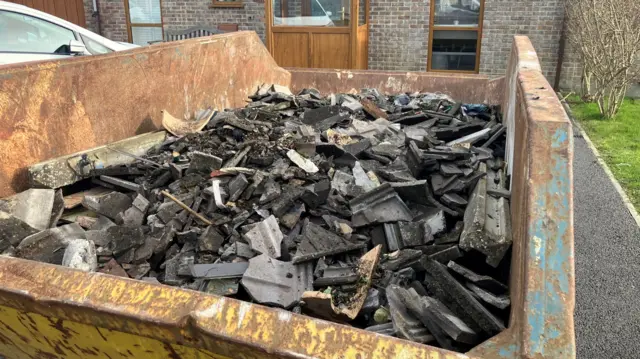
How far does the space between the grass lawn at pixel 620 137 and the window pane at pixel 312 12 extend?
183 inches

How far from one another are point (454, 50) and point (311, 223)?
8.47 metres

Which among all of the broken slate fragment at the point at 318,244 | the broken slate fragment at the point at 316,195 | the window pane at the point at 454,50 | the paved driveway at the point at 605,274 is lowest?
the paved driveway at the point at 605,274

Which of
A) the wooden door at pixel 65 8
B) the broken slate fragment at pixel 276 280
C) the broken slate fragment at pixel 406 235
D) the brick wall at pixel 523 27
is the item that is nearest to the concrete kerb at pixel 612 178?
the brick wall at pixel 523 27

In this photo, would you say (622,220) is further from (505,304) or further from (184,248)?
(184,248)

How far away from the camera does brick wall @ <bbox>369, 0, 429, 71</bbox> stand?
10.0 metres

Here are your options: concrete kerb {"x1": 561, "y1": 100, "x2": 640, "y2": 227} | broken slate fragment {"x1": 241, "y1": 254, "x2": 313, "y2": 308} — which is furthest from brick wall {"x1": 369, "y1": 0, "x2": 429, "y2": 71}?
broken slate fragment {"x1": 241, "y1": 254, "x2": 313, "y2": 308}

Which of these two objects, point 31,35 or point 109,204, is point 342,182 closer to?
point 109,204

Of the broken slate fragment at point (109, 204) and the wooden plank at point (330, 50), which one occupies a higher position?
the wooden plank at point (330, 50)

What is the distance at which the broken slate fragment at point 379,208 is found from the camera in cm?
277

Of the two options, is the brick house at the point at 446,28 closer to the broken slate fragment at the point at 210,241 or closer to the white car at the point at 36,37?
the white car at the point at 36,37

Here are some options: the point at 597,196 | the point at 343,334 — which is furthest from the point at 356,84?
Answer: the point at 343,334

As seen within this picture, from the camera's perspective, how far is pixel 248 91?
540 cm

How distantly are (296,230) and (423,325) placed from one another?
1.04m

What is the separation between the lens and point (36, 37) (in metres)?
6.54
